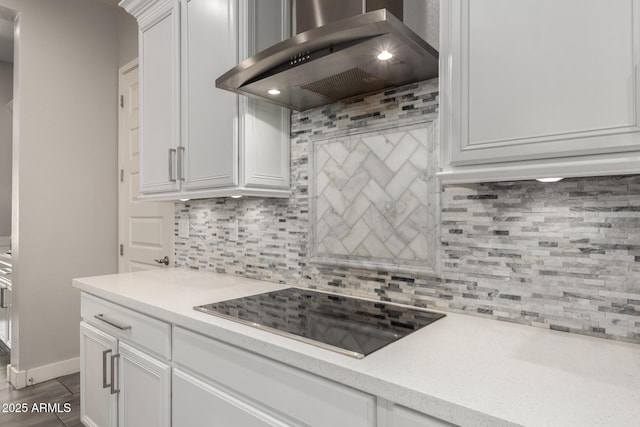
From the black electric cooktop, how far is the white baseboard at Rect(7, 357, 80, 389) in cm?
→ 229

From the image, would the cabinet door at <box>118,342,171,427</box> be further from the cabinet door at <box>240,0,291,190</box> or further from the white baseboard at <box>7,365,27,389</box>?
the white baseboard at <box>7,365,27,389</box>

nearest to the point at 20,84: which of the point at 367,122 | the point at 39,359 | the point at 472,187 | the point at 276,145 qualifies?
the point at 39,359

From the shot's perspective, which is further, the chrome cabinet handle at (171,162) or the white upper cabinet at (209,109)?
the chrome cabinet handle at (171,162)

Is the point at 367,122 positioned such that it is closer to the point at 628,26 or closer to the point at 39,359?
the point at 628,26

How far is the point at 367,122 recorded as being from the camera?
5.28ft

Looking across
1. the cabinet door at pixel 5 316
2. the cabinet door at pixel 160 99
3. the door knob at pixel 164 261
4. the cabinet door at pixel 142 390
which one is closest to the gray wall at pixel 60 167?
the cabinet door at pixel 5 316

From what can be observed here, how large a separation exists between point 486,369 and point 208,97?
161 centimetres

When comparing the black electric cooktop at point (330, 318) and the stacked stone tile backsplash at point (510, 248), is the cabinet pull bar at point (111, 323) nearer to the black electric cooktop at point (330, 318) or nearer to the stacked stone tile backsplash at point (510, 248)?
the black electric cooktop at point (330, 318)

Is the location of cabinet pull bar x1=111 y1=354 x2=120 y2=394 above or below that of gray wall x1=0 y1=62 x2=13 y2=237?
below

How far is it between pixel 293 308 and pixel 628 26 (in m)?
1.22

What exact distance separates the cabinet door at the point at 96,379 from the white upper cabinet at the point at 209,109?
777 mm

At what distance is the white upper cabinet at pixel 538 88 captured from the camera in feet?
2.66

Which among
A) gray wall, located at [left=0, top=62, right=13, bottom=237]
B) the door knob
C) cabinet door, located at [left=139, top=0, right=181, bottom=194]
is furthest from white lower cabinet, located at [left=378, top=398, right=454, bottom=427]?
gray wall, located at [left=0, top=62, right=13, bottom=237]

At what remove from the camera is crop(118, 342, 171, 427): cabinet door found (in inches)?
57.0
